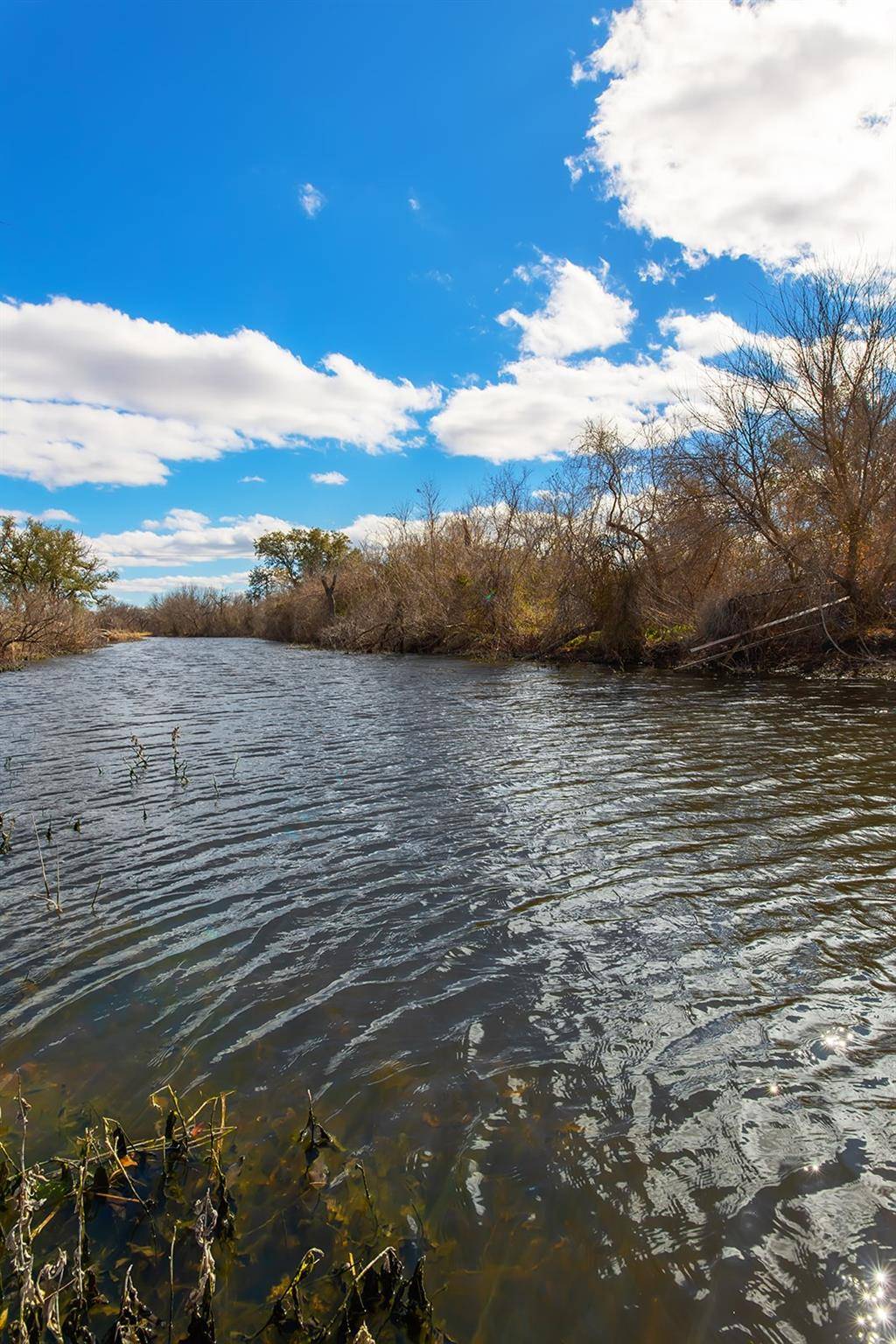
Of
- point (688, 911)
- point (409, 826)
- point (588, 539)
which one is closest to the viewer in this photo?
point (688, 911)

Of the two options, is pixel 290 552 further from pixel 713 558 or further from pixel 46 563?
pixel 713 558

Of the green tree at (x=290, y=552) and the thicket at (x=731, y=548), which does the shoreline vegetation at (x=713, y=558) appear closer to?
the thicket at (x=731, y=548)

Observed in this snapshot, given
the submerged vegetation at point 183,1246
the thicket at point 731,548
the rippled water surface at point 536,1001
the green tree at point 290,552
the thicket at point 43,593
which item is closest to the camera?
the submerged vegetation at point 183,1246

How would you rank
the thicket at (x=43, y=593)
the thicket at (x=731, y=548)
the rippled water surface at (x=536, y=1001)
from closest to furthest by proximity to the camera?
the rippled water surface at (x=536, y=1001), the thicket at (x=731, y=548), the thicket at (x=43, y=593)

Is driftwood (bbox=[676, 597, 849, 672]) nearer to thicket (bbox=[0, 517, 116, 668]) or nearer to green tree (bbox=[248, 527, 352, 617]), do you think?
thicket (bbox=[0, 517, 116, 668])

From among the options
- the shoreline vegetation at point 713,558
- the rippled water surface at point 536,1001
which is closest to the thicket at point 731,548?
the shoreline vegetation at point 713,558

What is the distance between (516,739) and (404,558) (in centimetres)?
2997

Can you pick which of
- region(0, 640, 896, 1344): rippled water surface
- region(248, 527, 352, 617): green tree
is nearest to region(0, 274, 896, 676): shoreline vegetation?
region(0, 640, 896, 1344): rippled water surface

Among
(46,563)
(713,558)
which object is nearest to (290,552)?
(46,563)

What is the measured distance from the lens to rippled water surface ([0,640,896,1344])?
256 cm

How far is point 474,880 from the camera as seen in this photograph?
589 cm

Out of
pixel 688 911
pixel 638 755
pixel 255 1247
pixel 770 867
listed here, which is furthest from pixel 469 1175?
pixel 638 755

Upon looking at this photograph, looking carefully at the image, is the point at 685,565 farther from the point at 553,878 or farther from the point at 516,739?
the point at 553,878

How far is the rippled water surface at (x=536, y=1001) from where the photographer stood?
8.39 ft
